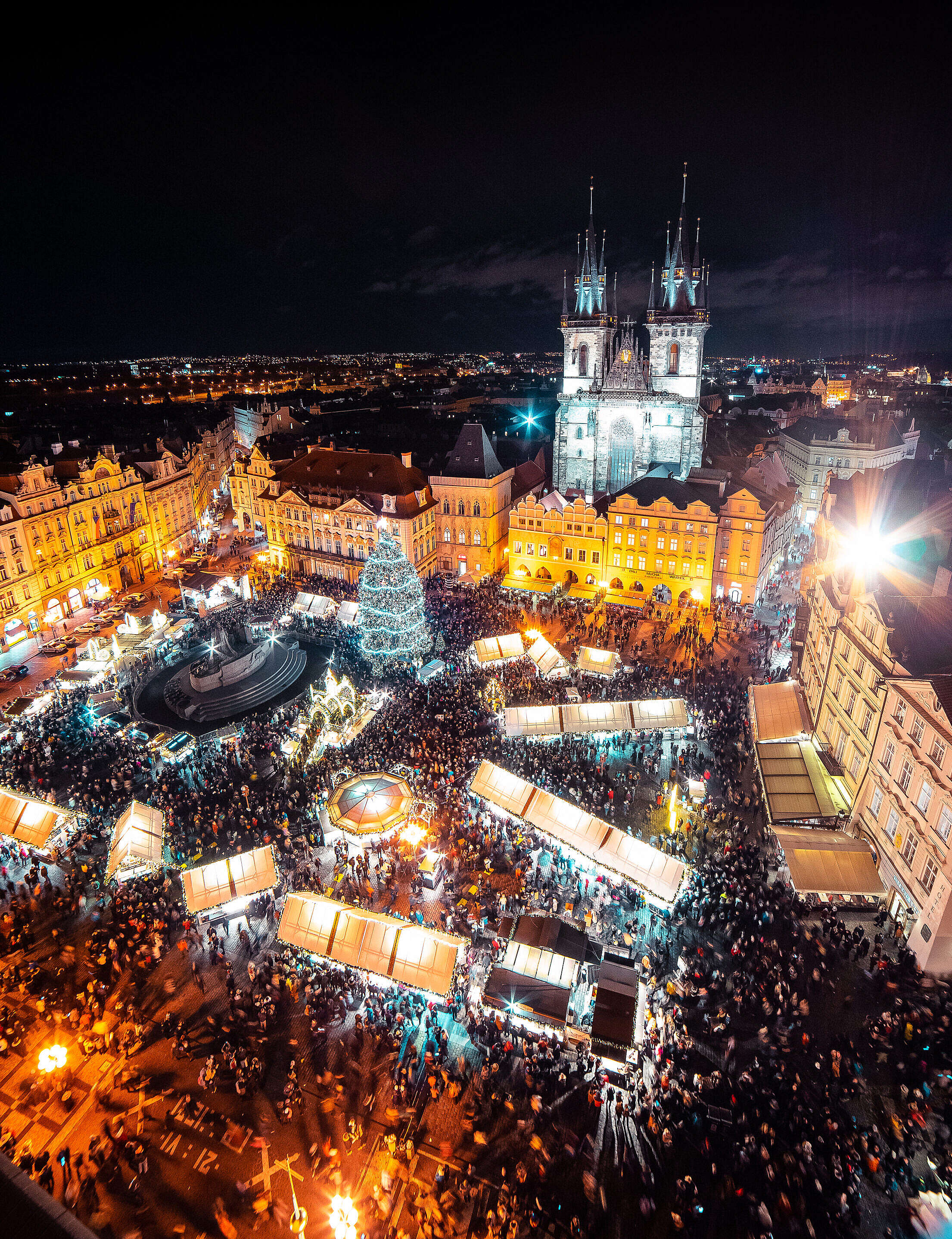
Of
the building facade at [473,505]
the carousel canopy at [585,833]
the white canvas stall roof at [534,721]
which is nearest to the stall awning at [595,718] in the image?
the white canvas stall roof at [534,721]

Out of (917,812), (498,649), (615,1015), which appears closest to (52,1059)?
(615,1015)

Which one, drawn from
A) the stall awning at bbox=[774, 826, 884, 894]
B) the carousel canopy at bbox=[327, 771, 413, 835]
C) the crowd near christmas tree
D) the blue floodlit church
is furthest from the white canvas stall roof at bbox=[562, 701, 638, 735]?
the blue floodlit church

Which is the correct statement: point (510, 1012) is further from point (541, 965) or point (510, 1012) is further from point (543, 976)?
point (541, 965)

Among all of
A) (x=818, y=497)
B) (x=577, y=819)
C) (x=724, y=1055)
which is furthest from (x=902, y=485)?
(x=724, y=1055)

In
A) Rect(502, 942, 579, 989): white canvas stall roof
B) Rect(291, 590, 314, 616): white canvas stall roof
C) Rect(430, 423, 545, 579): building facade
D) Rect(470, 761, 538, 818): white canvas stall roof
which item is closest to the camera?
Rect(502, 942, 579, 989): white canvas stall roof

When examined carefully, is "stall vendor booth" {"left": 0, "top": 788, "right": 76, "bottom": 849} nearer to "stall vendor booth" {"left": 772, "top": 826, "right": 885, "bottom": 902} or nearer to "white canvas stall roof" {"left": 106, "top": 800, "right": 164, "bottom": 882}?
"white canvas stall roof" {"left": 106, "top": 800, "right": 164, "bottom": 882}

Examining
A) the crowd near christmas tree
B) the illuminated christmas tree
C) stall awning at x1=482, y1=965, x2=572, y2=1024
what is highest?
the illuminated christmas tree
